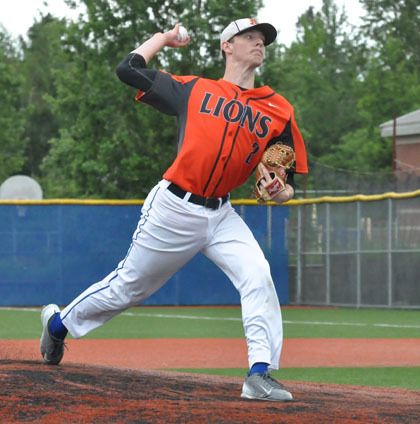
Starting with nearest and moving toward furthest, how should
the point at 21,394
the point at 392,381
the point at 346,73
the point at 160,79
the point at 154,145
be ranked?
the point at 21,394
the point at 160,79
the point at 392,381
the point at 154,145
the point at 346,73

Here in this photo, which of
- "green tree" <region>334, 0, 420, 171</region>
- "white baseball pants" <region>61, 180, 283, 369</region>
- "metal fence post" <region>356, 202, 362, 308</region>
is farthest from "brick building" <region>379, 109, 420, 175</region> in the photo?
"white baseball pants" <region>61, 180, 283, 369</region>

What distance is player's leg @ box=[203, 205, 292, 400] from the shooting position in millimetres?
6062

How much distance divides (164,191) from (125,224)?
13.9 metres

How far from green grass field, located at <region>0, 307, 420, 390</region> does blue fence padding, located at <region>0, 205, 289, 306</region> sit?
0.94 metres

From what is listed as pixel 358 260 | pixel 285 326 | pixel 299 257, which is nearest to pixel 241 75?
pixel 285 326

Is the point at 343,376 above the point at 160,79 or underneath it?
underneath

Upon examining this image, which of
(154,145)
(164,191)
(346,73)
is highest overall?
(346,73)

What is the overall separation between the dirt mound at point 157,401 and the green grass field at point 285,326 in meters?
2.23

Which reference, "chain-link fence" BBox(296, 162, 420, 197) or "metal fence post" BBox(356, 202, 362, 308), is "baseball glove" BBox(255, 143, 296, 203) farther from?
"chain-link fence" BBox(296, 162, 420, 197)

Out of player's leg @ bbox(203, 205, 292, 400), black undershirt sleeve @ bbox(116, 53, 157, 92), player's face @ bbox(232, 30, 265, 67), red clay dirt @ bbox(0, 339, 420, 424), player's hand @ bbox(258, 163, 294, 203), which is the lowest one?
red clay dirt @ bbox(0, 339, 420, 424)

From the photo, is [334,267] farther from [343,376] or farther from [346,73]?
[346,73]

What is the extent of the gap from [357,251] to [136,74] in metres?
13.7

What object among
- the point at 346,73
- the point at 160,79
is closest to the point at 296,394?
the point at 160,79

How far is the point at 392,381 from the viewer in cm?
872
